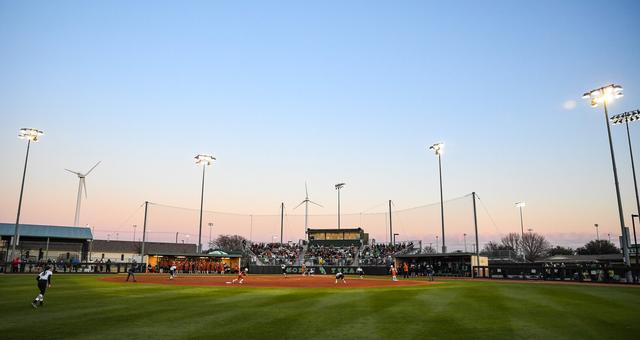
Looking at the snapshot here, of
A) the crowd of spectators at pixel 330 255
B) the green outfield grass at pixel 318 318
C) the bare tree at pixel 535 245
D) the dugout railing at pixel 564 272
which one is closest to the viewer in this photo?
the green outfield grass at pixel 318 318

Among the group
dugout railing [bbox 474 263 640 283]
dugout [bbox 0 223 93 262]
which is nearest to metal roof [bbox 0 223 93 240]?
dugout [bbox 0 223 93 262]

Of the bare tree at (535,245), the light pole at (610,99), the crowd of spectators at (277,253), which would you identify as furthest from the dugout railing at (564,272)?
the bare tree at (535,245)

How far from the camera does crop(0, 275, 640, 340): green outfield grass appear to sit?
1123 cm

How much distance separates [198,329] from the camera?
1182 cm

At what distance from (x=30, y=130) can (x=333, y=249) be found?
4646 centimetres

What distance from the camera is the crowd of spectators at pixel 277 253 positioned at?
65.2 metres

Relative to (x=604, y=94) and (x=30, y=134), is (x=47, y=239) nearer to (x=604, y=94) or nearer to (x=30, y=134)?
(x=30, y=134)

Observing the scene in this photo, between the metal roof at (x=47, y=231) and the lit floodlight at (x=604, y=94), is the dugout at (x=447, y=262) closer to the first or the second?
the lit floodlight at (x=604, y=94)

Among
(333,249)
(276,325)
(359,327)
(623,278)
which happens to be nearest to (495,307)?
(359,327)

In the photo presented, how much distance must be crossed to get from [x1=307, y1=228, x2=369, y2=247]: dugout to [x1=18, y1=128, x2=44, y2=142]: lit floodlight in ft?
153

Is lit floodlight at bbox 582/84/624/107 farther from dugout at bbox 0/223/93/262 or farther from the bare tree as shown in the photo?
the bare tree

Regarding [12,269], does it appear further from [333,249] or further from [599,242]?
[599,242]

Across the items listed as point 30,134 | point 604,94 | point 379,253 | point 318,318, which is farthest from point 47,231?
point 604,94

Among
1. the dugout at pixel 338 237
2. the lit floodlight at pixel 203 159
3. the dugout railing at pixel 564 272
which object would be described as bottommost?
the dugout railing at pixel 564 272
